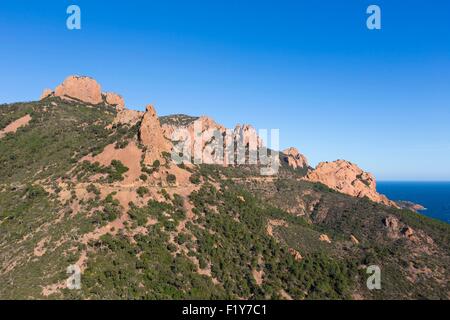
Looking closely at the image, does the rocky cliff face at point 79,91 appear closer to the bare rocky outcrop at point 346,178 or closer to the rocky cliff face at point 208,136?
the rocky cliff face at point 208,136

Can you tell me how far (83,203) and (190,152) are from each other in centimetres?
6309

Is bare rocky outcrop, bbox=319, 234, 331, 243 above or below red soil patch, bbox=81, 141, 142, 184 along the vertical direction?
below

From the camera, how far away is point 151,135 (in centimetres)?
8262

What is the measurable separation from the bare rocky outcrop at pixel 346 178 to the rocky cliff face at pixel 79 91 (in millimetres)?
85777

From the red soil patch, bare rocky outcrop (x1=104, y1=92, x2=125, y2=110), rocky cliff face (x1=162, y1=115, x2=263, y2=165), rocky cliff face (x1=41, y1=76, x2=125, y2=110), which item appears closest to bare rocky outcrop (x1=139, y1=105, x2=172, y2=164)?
the red soil patch

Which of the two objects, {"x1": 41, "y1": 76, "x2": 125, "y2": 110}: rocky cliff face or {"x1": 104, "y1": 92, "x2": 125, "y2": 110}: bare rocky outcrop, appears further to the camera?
{"x1": 104, "y1": 92, "x2": 125, "y2": 110}: bare rocky outcrop

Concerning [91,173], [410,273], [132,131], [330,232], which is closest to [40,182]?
[91,173]

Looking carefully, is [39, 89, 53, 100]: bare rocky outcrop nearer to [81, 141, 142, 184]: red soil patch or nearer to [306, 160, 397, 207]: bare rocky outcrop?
[81, 141, 142, 184]: red soil patch

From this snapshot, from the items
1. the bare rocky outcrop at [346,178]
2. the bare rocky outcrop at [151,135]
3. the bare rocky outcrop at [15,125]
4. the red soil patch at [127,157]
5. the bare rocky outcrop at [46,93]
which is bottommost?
the bare rocky outcrop at [346,178]

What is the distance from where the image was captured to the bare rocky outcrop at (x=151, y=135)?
7904 cm

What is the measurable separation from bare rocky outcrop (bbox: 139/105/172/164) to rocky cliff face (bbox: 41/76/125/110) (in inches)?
2247

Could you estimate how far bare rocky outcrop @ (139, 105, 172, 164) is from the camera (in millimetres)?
79044

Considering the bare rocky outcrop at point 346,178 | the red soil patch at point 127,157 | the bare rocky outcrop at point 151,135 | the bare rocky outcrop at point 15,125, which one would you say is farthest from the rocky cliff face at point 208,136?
the red soil patch at point 127,157

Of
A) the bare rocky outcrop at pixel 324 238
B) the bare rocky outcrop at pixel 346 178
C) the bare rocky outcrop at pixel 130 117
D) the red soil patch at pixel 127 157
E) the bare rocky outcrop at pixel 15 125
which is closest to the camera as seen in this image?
the red soil patch at pixel 127 157
